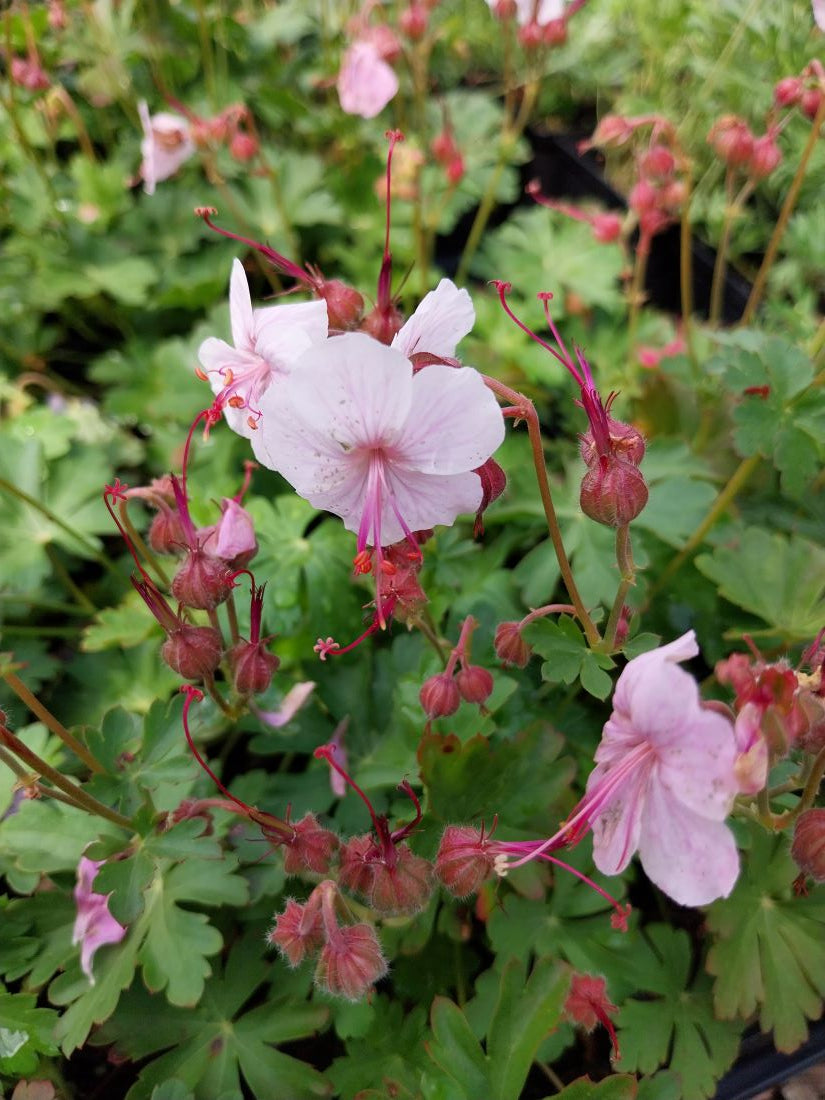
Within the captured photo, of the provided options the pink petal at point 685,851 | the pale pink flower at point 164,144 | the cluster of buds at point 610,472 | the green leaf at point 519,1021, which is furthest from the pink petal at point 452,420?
the pale pink flower at point 164,144

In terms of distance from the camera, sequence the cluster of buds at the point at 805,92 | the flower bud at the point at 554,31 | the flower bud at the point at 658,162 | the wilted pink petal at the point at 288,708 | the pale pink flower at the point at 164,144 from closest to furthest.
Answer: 1. the wilted pink petal at the point at 288,708
2. the cluster of buds at the point at 805,92
3. the flower bud at the point at 658,162
4. the flower bud at the point at 554,31
5. the pale pink flower at the point at 164,144

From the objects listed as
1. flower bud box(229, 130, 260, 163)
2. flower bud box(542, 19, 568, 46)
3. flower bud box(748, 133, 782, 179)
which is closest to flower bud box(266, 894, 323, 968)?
flower bud box(748, 133, 782, 179)

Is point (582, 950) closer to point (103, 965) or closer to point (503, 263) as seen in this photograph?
point (103, 965)

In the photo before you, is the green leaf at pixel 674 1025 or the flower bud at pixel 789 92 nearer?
the green leaf at pixel 674 1025

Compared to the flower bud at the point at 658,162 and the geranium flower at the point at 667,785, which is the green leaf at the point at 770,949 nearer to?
the geranium flower at the point at 667,785

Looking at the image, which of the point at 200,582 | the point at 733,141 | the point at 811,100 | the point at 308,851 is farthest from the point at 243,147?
the point at 308,851

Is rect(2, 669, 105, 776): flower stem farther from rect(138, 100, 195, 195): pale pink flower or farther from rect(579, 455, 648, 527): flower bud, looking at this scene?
rect(138, 100, 195, 195): pale pink flower
